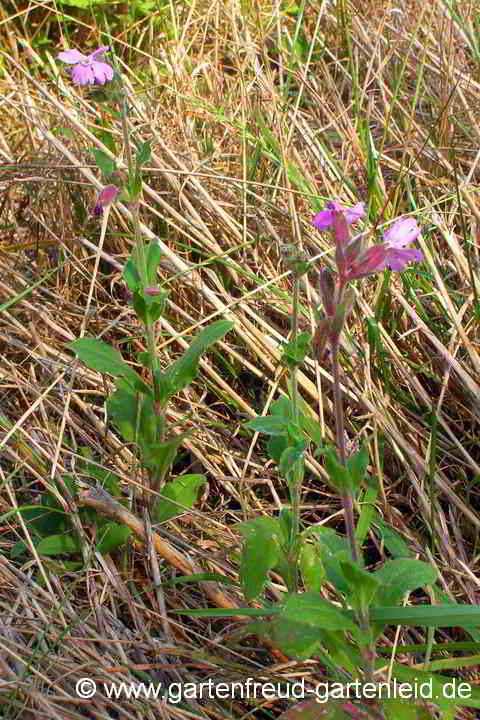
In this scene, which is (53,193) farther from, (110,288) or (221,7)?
(221,7)

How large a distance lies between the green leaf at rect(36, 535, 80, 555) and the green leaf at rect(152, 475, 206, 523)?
0.16 meters

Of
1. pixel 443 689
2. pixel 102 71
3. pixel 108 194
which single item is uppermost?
pixel 102 71

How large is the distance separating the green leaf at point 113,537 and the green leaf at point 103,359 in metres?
0.26

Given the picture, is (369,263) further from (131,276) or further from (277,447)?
(131,276)

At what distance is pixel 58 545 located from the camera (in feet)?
4.88

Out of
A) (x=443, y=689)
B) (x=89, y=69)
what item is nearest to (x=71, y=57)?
(x=89, y=69)

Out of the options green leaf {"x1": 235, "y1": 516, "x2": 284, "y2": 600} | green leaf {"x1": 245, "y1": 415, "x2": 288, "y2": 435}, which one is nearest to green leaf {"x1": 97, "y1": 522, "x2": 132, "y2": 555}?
green leaf {"x1": 235, "y1": 516, "x2": 284, "y2": 600}

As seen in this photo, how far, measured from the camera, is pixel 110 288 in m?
2.06

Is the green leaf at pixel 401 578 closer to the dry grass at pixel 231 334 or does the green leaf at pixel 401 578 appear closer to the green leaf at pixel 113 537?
the dry grass at pixel 231 334

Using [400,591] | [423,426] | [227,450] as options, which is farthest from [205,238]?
[400,591]

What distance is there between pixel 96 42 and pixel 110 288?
1553 millimetres

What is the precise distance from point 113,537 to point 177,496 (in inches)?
5.8

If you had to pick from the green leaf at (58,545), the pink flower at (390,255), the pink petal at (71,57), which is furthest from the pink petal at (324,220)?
the green leaf at (58,545)

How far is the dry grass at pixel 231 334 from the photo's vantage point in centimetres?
138
